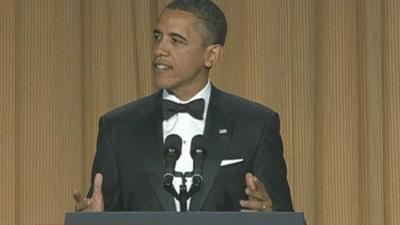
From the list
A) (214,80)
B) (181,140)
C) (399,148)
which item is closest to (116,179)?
(181,140)

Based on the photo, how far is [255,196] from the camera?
1811mm

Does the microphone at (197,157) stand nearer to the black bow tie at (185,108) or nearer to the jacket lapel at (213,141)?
the jacket lapel at (213,141)

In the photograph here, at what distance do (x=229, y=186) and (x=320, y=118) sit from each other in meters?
1.16

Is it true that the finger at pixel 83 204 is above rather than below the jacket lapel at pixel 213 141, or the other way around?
below

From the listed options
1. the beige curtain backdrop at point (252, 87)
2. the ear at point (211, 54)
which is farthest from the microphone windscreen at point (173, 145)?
the beige curtain backdrop at point (252, 87)

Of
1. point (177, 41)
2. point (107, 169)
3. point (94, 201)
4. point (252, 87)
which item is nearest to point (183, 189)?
point (94, 201)

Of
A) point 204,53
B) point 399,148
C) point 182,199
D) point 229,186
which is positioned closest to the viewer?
point 182,199

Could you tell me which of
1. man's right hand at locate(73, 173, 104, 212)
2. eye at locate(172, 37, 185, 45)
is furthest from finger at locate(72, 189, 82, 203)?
eye at locate(172, 37, 185, 45)

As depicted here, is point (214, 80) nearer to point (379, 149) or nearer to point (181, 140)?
point (379, 149)

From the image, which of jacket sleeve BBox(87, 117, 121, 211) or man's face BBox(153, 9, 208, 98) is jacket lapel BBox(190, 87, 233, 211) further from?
jacket sleeve BBox(87, 117, 121, 211)

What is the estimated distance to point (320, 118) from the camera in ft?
10.0

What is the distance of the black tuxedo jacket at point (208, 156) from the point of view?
193 centimetres

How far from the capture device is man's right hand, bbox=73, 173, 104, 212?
71.2 inches

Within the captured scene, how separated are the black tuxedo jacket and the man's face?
61 millimetres
